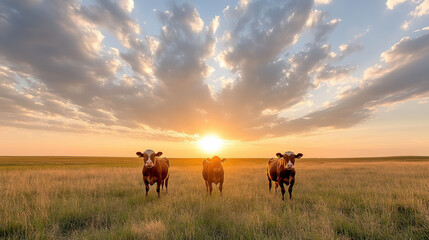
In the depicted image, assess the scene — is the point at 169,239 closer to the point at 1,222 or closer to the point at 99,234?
the point at 99,234

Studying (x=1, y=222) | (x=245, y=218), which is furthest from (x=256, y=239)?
(x=1, y=222)

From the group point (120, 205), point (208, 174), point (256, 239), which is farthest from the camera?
point (208, 174)

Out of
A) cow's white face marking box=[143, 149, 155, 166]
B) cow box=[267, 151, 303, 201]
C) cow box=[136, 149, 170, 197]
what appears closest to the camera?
cow box=[267, 151, 303, 201]

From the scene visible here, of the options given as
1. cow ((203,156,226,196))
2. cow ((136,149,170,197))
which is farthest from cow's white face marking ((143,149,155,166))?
cow ((203,156,226,196))

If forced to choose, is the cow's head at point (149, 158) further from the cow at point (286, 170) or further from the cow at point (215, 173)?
the cow at point (286, 170)

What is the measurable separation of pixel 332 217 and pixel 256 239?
9.52ft

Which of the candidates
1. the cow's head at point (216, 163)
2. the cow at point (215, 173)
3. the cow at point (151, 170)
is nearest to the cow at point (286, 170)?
the cow at point (215, 173)

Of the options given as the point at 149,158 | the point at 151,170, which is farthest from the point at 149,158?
the point at 151,170

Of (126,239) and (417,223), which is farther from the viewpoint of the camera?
(417,223)

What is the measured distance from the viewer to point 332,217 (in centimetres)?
509

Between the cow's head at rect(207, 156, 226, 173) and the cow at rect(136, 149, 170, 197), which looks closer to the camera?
the cow at rect(136, 149, 170, 197)

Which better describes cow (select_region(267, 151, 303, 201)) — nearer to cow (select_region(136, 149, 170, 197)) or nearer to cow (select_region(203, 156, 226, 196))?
cow (select_region(203, 156, 226, 196))

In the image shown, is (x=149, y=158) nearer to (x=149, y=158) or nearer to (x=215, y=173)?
(x=149, y=158)

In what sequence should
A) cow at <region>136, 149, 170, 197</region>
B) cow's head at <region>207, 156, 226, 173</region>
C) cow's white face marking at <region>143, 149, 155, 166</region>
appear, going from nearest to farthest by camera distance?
cow's white face marking at <region>143, 149, 155, 166</region>, cow at <region>136, 149, 170, 197</region>, cow's head at <region>207, 156, 226, 173</region>
